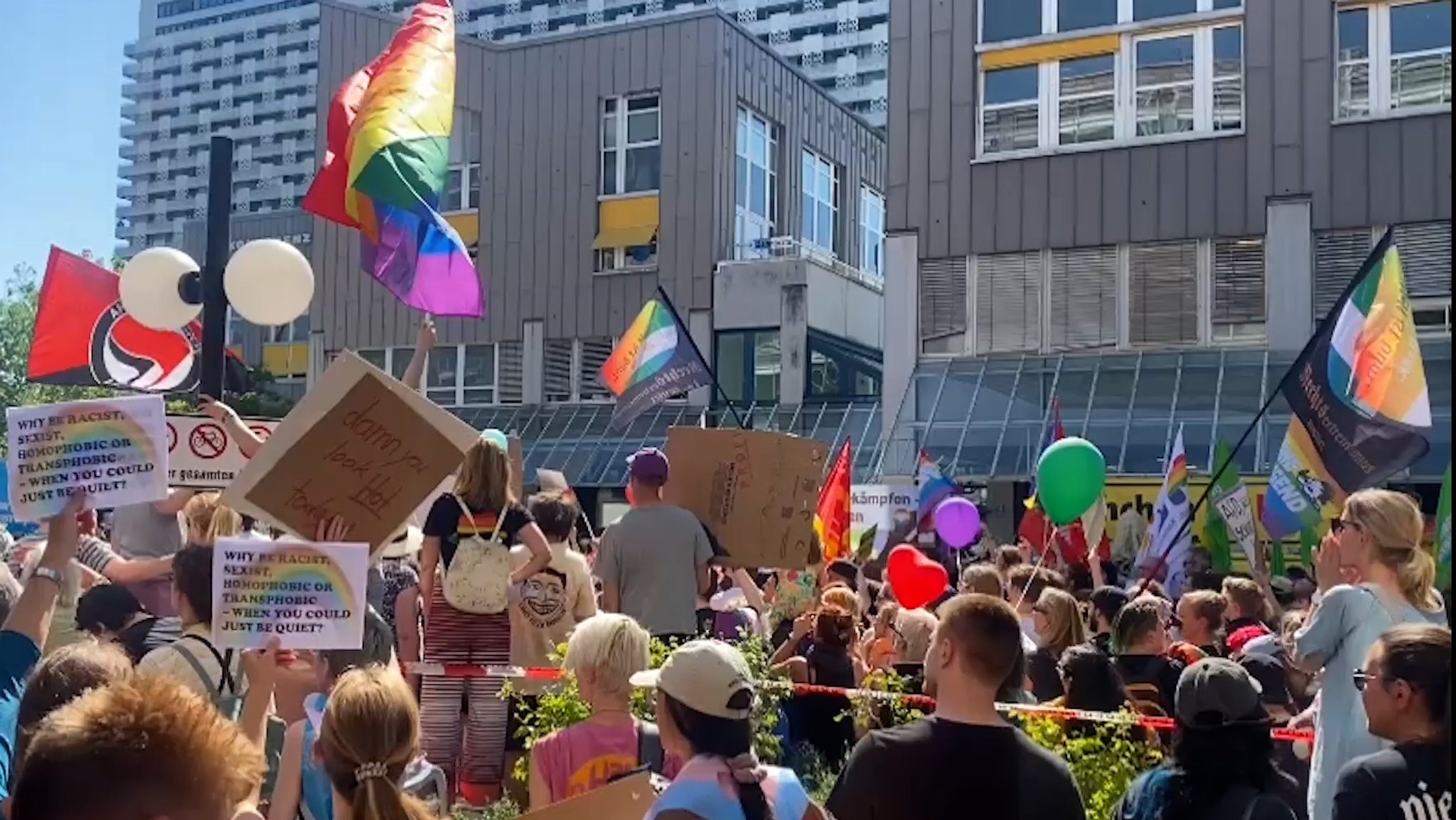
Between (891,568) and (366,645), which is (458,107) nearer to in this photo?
(891,568)

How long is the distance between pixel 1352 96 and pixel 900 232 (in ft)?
25.2

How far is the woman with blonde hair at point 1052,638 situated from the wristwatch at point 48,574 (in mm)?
4711

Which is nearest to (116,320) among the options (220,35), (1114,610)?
(1114,610)

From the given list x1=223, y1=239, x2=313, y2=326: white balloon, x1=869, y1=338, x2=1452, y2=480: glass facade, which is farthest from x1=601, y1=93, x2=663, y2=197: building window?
x1=223, y1=239, x2=313, y2=326: white balloon

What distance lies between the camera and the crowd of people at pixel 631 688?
3418 millimetres

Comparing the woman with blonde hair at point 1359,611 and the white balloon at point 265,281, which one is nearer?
the woman with blonde hair at point 1359,611

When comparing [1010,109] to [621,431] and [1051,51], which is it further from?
[621,431]

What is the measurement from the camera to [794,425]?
29531 mm

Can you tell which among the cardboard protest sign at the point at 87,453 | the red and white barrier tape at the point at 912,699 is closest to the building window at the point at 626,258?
the red and white barrier tape at the point at 912,699

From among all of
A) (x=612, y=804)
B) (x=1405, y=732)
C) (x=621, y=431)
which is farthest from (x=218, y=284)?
(x=621, y=431)

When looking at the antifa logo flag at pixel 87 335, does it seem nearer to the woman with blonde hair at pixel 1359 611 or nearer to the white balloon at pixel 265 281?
the white balloon at pixel 265 281

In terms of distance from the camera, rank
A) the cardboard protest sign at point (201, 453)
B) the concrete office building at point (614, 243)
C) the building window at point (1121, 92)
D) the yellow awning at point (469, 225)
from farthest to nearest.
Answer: the yellow awning at point (469, 225) < the concrete office building at point (614, 243) < the building window at point (1121, 92) < the cardboard protest sign at point (201, 453)

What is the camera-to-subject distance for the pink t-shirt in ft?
15.5

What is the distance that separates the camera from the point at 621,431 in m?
30.1
